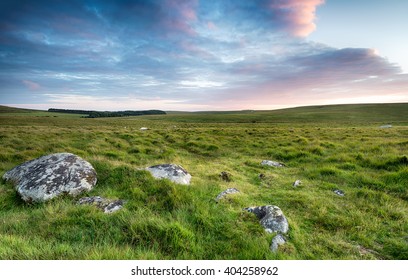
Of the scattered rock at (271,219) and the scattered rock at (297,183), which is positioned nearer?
the scattered rock at (271,219)

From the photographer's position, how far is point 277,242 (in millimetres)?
3869

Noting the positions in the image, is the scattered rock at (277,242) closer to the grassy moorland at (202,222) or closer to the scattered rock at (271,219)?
the grassy moorland at (202,222)

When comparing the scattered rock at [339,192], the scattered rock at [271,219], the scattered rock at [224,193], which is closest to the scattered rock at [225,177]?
the scattered rock at [224,193]

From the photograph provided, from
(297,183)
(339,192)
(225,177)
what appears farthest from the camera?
(225,177)

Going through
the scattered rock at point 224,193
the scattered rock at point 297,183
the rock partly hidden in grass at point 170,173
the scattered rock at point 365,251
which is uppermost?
the rock partly hidden in grass at point 170,173

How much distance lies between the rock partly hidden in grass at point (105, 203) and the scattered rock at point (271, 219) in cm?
319

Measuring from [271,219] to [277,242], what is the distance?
631mm

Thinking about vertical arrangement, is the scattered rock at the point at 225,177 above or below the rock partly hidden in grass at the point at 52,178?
below

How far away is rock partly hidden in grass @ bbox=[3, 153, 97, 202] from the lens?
5852mm

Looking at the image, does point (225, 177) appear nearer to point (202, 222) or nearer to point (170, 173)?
point (170, 173)

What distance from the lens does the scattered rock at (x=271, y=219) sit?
4.27m

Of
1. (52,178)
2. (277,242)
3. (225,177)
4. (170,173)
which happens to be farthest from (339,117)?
(52,178)
